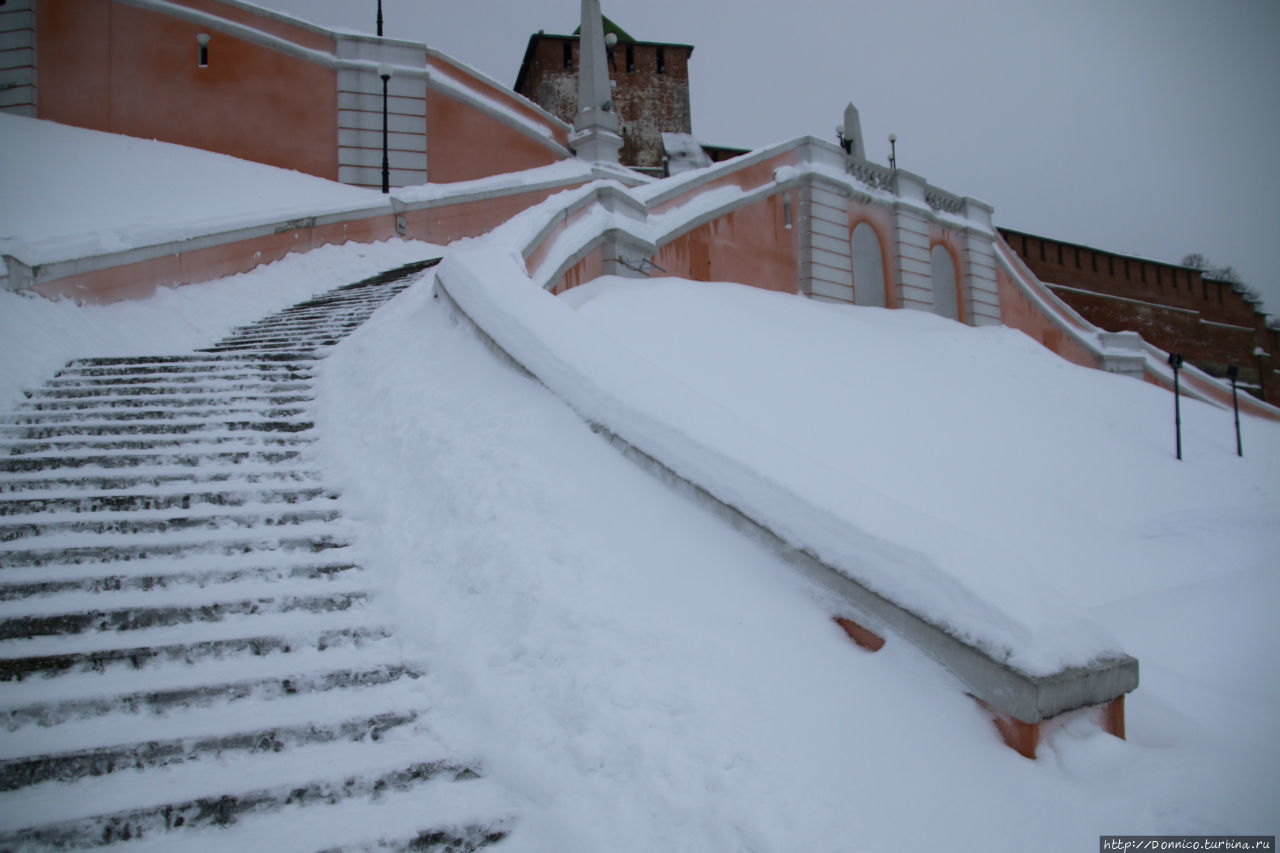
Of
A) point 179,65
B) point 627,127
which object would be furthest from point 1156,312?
point 179,65

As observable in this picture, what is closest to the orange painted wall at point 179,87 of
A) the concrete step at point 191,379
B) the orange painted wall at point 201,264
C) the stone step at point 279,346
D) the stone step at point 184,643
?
the orange painted wall at point 201,264

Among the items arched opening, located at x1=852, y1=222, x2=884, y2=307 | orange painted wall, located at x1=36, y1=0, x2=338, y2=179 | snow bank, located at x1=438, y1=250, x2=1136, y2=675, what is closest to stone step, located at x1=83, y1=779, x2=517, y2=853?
snow bank, located at x1=438, y1=250, x2=1136, y2=675

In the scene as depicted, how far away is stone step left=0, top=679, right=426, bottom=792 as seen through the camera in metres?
2.42

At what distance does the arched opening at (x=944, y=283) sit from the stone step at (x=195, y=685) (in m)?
18.0

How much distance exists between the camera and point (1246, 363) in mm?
32156

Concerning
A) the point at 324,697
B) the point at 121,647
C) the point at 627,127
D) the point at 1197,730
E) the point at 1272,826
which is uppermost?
the point at 627,127

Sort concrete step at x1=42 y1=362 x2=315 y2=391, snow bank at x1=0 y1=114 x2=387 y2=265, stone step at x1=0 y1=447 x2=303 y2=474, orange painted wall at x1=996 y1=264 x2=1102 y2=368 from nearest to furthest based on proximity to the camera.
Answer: stone step at x1=0 y1=447 x2=303 y2=474, concrete step at x1=42 y1=362 x2=315 y2=391, snow bank at x1=0 y1=114 x2=387 y2=265, orange painted wall at x1=996 y1=264 x2=1102 y2=368

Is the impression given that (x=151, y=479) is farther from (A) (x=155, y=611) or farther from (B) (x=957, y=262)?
(B) (x=957, y=262)

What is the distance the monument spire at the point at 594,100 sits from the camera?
17.4 m

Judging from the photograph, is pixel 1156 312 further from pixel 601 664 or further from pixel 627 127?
pixel 601 664

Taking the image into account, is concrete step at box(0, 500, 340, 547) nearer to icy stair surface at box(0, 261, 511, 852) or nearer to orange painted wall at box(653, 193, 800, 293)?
icy stair surface at box(0, 261, 511, 852)

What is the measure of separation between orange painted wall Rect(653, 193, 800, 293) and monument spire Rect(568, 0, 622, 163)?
509 centimetres

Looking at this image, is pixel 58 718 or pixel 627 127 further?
pixel 627 127

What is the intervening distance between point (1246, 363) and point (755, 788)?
3901 centimetres
